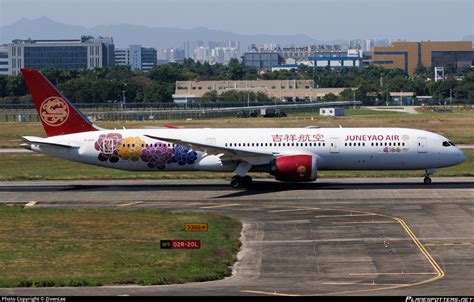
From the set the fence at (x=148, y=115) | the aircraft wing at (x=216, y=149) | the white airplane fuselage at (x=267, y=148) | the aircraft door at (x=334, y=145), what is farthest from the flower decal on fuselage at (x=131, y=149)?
the fence at (x=148, y=115)

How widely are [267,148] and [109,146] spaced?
407 inches

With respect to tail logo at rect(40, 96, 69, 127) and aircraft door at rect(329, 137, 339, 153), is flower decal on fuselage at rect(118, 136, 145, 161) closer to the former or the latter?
tail logo at rect(40, 96, 69, 127)

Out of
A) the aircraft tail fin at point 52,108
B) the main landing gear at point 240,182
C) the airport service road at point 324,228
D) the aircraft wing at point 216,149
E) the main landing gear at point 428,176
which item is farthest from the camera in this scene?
the aircraft tail fin at point 52,108

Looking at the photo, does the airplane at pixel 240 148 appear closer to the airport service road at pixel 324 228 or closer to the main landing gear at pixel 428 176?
the main landing gear at pixel 428 176

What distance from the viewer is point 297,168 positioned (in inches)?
2383

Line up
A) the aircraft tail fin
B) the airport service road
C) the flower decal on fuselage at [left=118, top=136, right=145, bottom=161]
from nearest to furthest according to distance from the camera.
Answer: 1. the airport service road
2. the flower decal on fuselage at [left=118, top=136, right=145, bottom=161]
3. the aircraft tail fin

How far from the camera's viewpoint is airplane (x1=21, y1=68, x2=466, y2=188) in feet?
203

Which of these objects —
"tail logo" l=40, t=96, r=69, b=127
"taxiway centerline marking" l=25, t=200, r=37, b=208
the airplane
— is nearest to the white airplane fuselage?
the airplane

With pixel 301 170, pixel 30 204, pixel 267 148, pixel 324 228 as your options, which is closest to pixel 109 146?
pixel 30 204

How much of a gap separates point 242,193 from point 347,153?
7128 millimetres

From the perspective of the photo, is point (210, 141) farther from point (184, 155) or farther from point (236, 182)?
point (236, 182)

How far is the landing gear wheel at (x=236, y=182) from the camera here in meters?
62.7

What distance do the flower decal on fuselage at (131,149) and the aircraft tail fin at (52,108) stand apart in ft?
10.3

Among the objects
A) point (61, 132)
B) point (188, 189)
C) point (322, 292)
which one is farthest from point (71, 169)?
point (322, 292)
